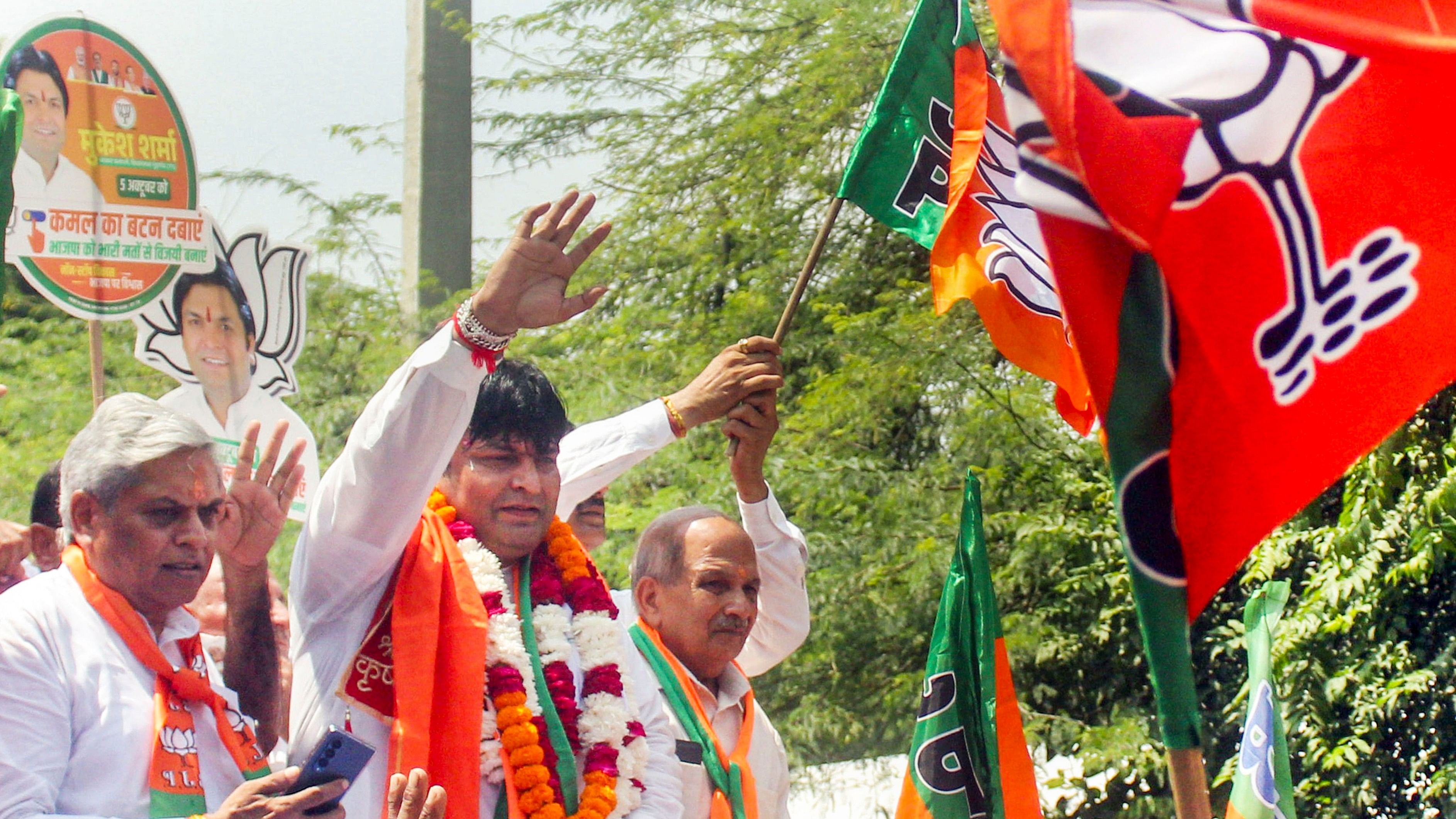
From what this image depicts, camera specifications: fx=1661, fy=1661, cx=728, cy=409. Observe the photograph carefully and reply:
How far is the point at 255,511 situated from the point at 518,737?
0.67 metres

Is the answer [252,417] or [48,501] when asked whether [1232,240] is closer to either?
[48,501]

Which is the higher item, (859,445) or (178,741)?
(859,445)

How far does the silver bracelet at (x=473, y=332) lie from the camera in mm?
2725

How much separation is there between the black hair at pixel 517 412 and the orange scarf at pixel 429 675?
313 millimetres

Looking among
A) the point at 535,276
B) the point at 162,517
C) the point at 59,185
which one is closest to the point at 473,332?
the point at 535,276

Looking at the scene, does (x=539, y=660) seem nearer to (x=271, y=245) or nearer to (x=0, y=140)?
(x=0, y=140)

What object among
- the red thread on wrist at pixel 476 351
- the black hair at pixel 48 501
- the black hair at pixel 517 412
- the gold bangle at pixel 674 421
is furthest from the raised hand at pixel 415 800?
the black hair at pixel 48 501

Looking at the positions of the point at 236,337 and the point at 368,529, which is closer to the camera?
the point at 368,529

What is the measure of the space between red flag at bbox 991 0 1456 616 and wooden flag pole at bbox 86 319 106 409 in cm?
305

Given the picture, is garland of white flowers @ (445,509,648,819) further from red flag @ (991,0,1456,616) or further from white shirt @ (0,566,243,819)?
red flag @ (991,0,1456,616)

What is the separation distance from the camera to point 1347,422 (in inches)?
93.5

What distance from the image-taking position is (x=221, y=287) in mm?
6398

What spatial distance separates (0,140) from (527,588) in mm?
1270

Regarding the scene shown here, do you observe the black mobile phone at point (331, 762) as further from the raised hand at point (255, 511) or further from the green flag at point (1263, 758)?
the green flag at point (1263, 758)
